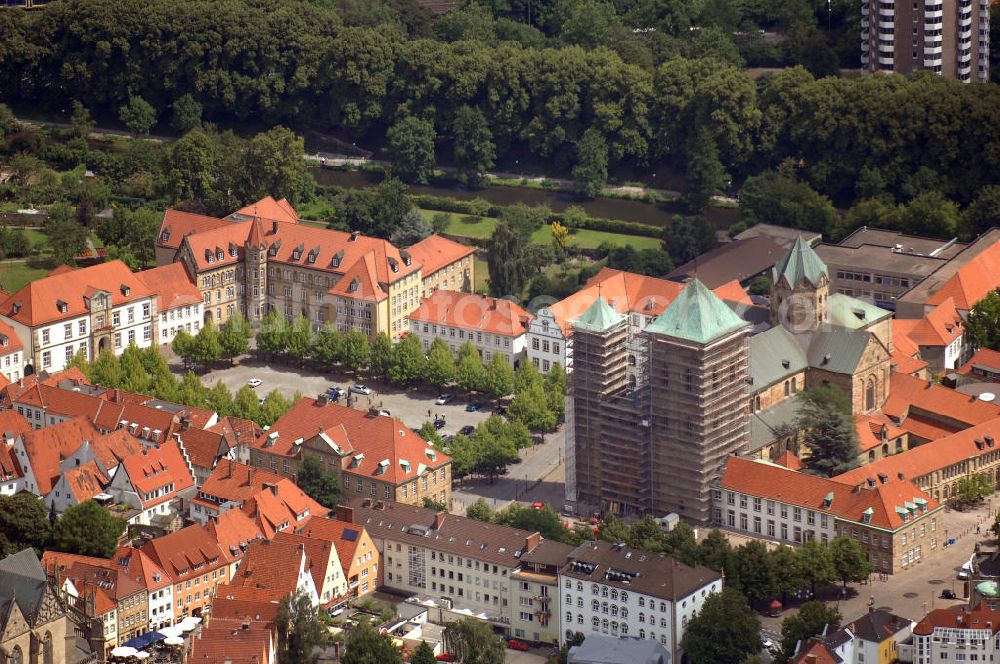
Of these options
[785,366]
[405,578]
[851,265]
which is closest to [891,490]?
[785,366]

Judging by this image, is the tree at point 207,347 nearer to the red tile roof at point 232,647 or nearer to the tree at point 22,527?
the tree at point 22,527

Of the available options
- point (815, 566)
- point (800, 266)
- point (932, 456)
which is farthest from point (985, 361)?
point (815, 566)

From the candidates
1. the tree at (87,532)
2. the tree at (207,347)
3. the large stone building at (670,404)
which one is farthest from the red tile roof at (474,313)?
the tree at (87,532)

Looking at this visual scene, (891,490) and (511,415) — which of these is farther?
(511,415)

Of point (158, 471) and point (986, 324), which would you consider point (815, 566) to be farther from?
point (158, 471)

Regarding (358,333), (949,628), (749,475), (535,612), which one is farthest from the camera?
(358,333)

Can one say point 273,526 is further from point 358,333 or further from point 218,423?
point 358,333

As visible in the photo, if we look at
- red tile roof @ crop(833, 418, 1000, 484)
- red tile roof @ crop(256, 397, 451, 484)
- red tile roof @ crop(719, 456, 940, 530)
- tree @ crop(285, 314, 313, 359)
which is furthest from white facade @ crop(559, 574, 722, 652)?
tree @ crop(285, 314, 313, 359)
